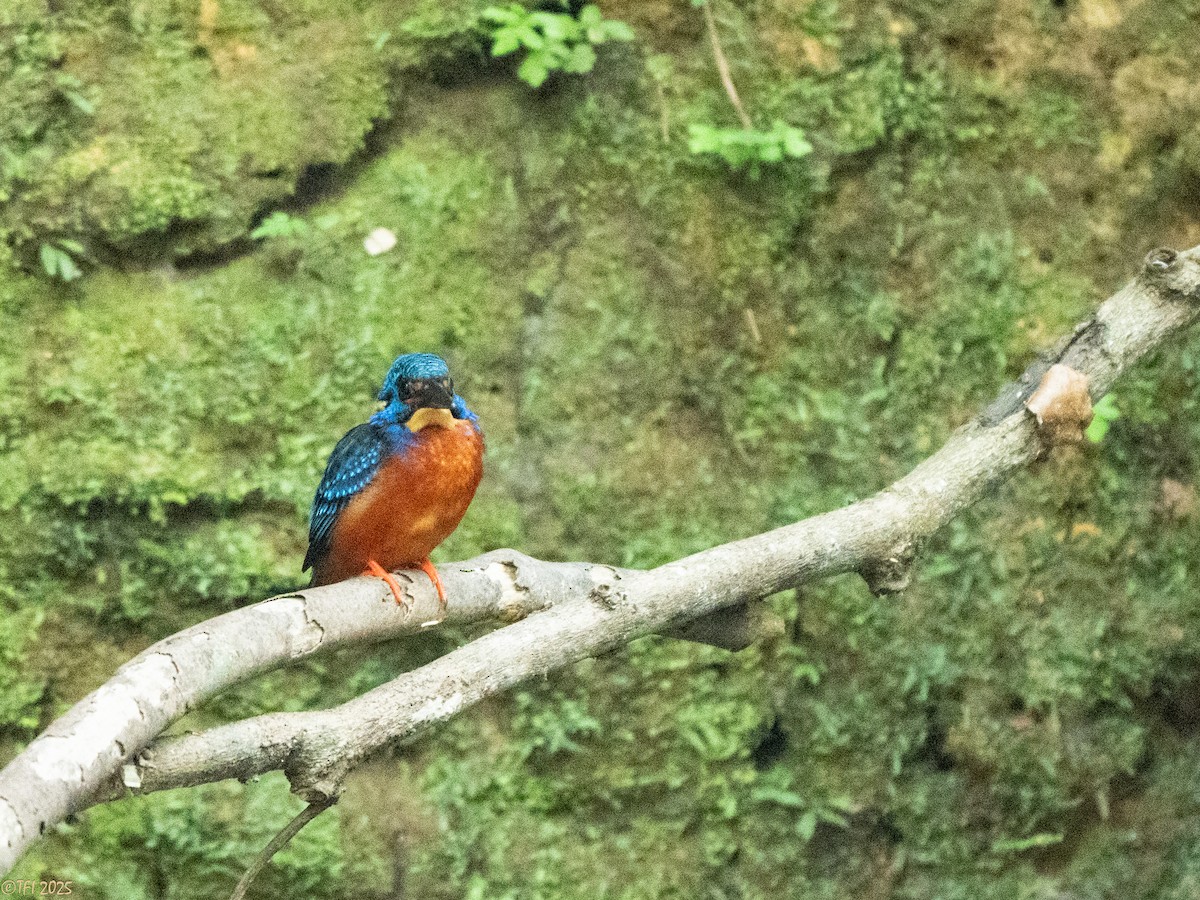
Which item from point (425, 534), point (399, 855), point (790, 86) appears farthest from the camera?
point (790, 86)

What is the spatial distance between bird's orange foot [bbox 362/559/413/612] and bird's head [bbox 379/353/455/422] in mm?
347

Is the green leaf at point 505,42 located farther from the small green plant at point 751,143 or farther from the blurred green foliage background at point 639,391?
the small green plant at point 751,143

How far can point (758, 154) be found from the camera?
436cm

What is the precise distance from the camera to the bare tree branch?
1.75 metres

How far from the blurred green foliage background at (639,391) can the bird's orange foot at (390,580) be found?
120 centimetres

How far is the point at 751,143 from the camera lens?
171 inches

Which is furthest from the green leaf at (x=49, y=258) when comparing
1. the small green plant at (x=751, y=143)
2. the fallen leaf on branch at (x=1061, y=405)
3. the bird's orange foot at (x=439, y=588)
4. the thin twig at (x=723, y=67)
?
the fallen leaf on branch at (x=1061, y=405)

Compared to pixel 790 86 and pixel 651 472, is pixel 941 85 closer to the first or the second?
pixel 790 86

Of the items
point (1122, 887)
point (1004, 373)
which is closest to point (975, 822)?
point (1122, 887)

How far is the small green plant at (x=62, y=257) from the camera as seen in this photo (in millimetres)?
4012

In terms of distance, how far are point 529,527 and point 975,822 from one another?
1.88m

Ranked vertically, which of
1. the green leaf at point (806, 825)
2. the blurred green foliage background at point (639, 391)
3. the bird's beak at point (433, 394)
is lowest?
the green leaf at point (806, 825)

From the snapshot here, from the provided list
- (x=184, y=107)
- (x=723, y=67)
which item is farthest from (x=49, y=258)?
(x=723, y=67)

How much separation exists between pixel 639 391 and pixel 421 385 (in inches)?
59.3
